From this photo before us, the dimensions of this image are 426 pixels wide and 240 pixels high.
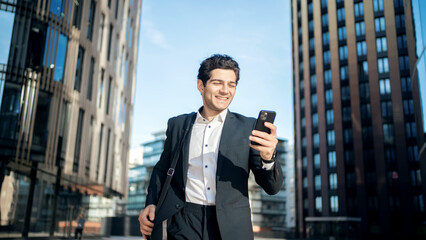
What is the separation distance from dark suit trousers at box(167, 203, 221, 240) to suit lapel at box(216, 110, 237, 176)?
0.24 m

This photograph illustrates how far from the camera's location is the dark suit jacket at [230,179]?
2.40 meters

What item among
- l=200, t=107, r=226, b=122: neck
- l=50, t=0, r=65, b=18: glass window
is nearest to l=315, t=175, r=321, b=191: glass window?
l=50, t=0, r=65, b=18: glass window

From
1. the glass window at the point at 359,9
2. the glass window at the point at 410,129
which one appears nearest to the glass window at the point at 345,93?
the glass window at the point at 410,129

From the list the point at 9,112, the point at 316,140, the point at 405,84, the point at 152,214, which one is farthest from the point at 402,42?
the point at 152,214

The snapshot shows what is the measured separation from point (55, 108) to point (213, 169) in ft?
62.7

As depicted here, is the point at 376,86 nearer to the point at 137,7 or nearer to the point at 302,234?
the point at 302,234

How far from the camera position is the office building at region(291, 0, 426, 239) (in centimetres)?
5600

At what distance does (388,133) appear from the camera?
190 feet

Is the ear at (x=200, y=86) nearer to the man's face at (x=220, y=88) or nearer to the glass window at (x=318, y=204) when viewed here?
the man's face at (x=220, y=88)

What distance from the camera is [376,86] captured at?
2347 inches

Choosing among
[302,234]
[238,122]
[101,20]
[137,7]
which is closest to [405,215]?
[302,234]

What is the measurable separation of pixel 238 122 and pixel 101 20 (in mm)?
25237

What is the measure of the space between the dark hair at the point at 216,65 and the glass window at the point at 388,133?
59772 mm

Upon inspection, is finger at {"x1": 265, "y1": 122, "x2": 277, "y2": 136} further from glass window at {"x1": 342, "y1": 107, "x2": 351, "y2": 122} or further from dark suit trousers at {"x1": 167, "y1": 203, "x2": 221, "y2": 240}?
glass window at {"x1": 342, "y1": 107, "x2": 351, "y2": 122}
